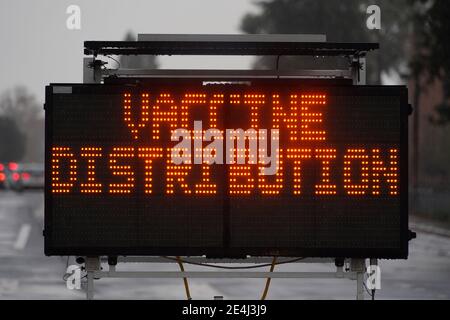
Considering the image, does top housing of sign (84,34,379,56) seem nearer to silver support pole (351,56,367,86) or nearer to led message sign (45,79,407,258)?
silver support pole (351,56,367,86)

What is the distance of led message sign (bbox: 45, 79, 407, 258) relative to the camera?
7.84 m

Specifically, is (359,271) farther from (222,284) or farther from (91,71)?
(222,284)

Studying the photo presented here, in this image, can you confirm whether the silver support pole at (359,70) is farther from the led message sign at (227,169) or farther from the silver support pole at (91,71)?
→ the silver support pole at (91,71)

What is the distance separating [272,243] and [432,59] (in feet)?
134

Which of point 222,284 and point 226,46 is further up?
point 226,46

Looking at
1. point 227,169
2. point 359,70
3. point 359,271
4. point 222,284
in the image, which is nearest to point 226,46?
point 227,169

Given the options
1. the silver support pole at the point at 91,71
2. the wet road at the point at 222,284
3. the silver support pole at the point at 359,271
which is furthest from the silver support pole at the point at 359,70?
the wet road at the point at 222,284

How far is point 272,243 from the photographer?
310 inches

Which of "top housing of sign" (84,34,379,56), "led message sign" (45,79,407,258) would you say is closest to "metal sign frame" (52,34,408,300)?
"top housing of sign" (84,34,379,56)

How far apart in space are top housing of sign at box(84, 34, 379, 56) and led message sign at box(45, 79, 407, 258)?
0.73 feet

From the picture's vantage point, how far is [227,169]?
789 cm

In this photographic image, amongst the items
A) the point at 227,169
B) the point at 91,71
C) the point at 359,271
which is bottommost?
the point at 359,271

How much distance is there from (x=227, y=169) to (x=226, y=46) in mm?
817

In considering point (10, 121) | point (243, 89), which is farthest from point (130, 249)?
point (10, 121)
